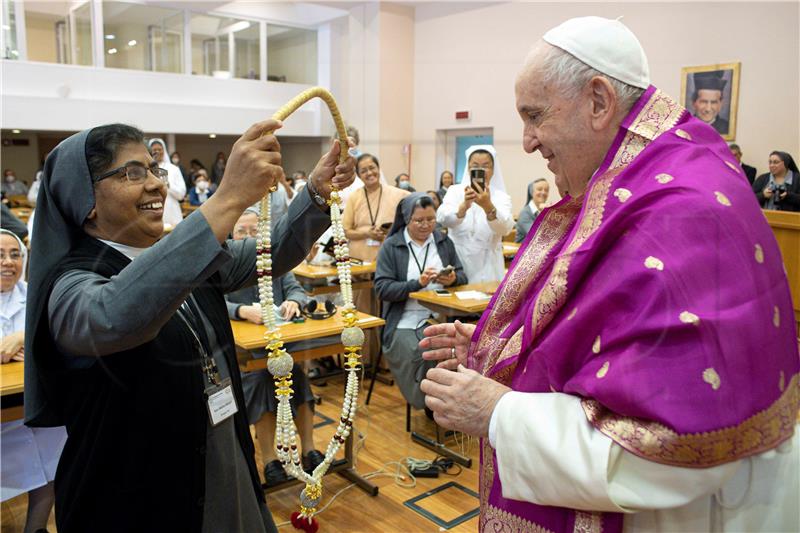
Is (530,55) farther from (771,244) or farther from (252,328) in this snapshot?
(252,328)

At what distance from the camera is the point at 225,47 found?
37.8ft

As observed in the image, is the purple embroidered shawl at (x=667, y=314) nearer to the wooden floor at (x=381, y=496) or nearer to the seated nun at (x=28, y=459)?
the wooden floor at (x=381, y=496)

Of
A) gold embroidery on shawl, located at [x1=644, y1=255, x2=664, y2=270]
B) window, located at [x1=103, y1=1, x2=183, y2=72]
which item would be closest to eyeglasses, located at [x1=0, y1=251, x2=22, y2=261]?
gold embroidery on shawl, located at [x1=644, y1=255, x2=664, y2=270]

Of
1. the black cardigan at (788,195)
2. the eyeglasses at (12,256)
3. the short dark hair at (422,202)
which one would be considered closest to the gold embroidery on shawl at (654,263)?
the eyeglasses at (12,256)

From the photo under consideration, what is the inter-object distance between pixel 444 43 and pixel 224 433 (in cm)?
1078

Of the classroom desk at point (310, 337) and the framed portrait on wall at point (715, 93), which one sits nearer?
the classroom desk at point (310, 337)

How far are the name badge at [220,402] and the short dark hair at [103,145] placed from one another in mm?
542

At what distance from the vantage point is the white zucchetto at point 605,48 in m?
1.15

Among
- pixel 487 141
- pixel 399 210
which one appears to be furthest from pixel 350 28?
pixel 399 210

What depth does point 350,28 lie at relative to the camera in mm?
11648

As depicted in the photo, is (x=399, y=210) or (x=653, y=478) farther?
(x=399, y=210)

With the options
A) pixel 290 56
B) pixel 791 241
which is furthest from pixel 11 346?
pixel 290 56

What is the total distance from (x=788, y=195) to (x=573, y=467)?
721 cm

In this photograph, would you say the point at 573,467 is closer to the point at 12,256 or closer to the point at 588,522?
the point at 588,522
